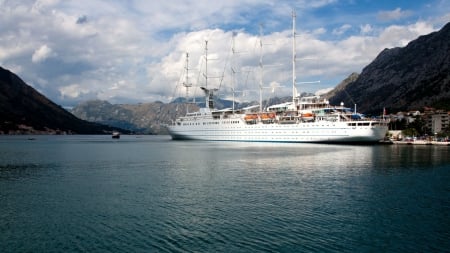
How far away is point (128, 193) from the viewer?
1179 inches

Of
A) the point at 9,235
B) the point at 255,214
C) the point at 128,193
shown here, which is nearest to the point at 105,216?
the point at 9,235

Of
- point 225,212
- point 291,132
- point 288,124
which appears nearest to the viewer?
point 225,212

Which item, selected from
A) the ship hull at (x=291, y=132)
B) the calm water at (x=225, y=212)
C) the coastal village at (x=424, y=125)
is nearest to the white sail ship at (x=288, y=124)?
the ship hull at (x=291, y=132)

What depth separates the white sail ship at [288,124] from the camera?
96562 millimetres

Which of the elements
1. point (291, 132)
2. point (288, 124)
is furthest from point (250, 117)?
point (291, 132)

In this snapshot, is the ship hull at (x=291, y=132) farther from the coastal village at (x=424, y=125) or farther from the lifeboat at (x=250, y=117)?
the coastal village at (x=424, y=125)

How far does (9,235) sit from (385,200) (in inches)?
956

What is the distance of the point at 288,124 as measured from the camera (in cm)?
10956

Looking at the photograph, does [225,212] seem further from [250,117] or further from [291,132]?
[250,117]

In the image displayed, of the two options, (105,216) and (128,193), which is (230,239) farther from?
(128,193)

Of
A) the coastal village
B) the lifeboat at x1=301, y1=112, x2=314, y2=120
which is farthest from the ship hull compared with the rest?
the coastal village

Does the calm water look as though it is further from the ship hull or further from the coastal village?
the coastal village

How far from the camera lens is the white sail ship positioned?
317 feet

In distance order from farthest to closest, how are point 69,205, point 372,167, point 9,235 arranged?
point 372,167
point 69,205
point 9,235
